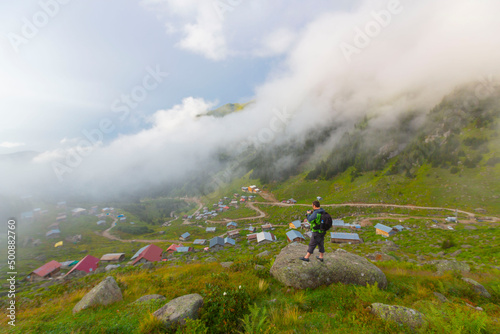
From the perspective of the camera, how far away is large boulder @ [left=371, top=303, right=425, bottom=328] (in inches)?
229

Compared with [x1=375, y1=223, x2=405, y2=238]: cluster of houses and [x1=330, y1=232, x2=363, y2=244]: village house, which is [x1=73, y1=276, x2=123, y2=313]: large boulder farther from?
[x1=375, y1=223, x2=405, y2=238]: cluster of houses

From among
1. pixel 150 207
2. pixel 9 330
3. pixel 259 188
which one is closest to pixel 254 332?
pixel 9 330

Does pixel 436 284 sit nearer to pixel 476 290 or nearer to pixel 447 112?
pixel 476 290

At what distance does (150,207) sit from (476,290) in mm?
222658

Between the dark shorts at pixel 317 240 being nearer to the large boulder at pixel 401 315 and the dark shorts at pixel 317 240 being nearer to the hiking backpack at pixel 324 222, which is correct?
the hiking backpack at pixel 324 222

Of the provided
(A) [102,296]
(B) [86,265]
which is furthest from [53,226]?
→ (A) [102,296]

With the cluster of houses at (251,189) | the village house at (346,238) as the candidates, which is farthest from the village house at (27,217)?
the village house at (346,238)

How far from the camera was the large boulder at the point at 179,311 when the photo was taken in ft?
19.2

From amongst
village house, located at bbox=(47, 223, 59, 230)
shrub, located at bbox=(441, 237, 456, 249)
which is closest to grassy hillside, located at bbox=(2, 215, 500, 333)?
shrub, located at bbox=(441, 237, 456, 249)

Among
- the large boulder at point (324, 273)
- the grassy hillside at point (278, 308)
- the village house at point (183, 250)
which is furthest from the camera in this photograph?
the village house at point (183, 250)

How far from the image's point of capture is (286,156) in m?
186

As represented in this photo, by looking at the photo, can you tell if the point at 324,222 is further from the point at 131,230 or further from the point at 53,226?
the point at 53,226

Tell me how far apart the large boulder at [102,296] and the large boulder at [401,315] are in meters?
11.7

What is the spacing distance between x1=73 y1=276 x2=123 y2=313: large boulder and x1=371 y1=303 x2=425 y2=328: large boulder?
11.7 m
